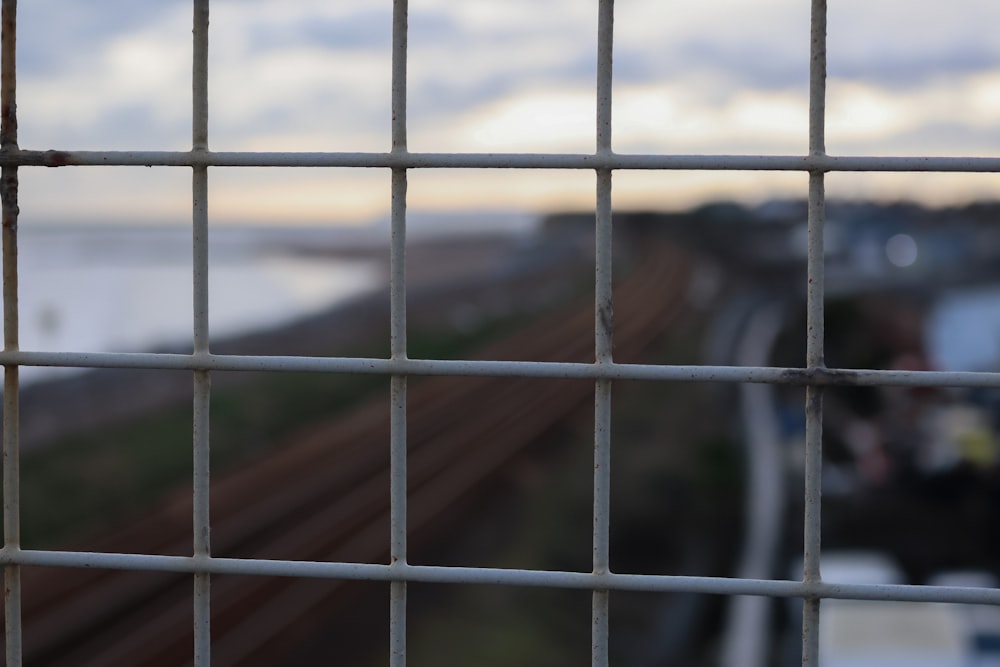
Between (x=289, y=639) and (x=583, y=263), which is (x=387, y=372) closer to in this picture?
(x=289, y=639)

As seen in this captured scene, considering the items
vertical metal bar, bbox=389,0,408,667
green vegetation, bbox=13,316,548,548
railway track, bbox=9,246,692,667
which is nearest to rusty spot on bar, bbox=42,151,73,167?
vertical metal bar, bbox=389,0,408,667

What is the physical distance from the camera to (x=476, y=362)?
A: 4.95 ft

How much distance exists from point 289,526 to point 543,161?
8.06 m

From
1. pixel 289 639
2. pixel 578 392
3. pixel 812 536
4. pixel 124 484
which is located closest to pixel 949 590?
pixel 812 536

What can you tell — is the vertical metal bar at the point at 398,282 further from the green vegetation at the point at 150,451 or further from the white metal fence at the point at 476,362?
the green vegetation at the point at 150,451

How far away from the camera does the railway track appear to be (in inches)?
266

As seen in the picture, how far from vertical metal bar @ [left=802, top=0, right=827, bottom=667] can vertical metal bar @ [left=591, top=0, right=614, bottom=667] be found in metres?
0.26

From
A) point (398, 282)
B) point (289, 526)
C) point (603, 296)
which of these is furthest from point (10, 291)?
→ point (289, 526)

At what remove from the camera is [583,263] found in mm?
35531

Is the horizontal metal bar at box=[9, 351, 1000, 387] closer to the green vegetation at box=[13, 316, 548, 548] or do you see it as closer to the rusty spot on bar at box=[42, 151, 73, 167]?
the rusty spot on bar at box=[42, 151, 73, 167]

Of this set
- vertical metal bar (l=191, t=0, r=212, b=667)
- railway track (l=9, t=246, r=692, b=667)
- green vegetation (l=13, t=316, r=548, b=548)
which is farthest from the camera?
green vegetation (l=13, t=316, r=548, b=548)

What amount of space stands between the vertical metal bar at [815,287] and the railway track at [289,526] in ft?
13.6

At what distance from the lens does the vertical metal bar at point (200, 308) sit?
1.58 meters

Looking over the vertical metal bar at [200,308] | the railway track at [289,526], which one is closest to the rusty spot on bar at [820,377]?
the vertical metal bar at [200,308]
